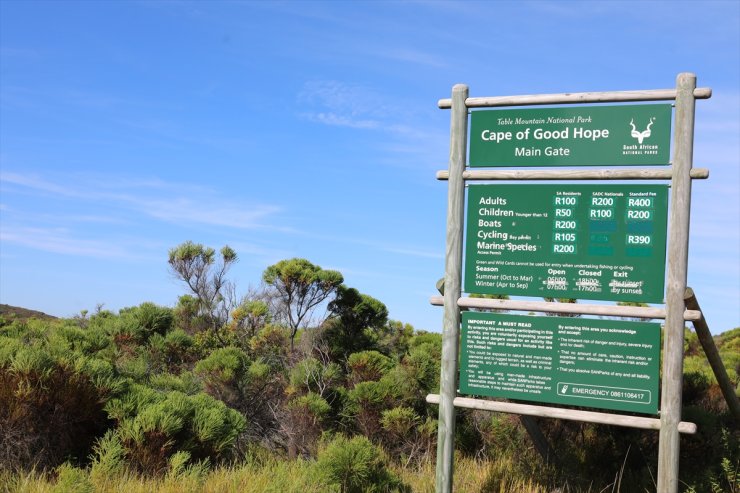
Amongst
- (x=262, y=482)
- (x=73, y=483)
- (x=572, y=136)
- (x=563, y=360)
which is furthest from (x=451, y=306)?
(x=73, y=483)

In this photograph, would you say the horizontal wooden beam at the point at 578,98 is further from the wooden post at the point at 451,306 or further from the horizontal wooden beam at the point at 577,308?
the horizontal wooden beam at the point at 577,308

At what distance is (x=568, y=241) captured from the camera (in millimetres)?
6234

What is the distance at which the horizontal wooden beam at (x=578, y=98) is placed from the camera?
6090 millimetres

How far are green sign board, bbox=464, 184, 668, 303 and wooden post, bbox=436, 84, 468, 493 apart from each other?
0.10m

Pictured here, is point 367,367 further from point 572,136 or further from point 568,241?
point 572,136

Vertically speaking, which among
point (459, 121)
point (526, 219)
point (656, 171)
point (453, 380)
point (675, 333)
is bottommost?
point (453, 380)

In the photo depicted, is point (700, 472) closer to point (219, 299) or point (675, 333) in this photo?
point (675, 333)

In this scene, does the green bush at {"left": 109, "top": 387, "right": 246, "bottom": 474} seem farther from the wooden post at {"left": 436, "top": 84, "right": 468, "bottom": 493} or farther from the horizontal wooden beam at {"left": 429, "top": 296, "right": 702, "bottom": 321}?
the horizontal wooden beam at {"left": 429, "top": 296, "right": 702, "bottom": 321}

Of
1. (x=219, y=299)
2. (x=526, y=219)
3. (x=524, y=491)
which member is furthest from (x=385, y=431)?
(x=219, y=299)

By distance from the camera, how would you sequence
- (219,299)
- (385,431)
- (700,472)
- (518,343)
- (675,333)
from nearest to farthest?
(675,333)
(518,343)
(700,472)
(385,431)
(219,299)

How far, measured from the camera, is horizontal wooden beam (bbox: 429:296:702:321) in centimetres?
595

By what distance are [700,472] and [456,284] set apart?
372 centimetres

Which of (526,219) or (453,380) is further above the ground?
(526,219)

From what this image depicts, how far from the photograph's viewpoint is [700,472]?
25.3 ft
